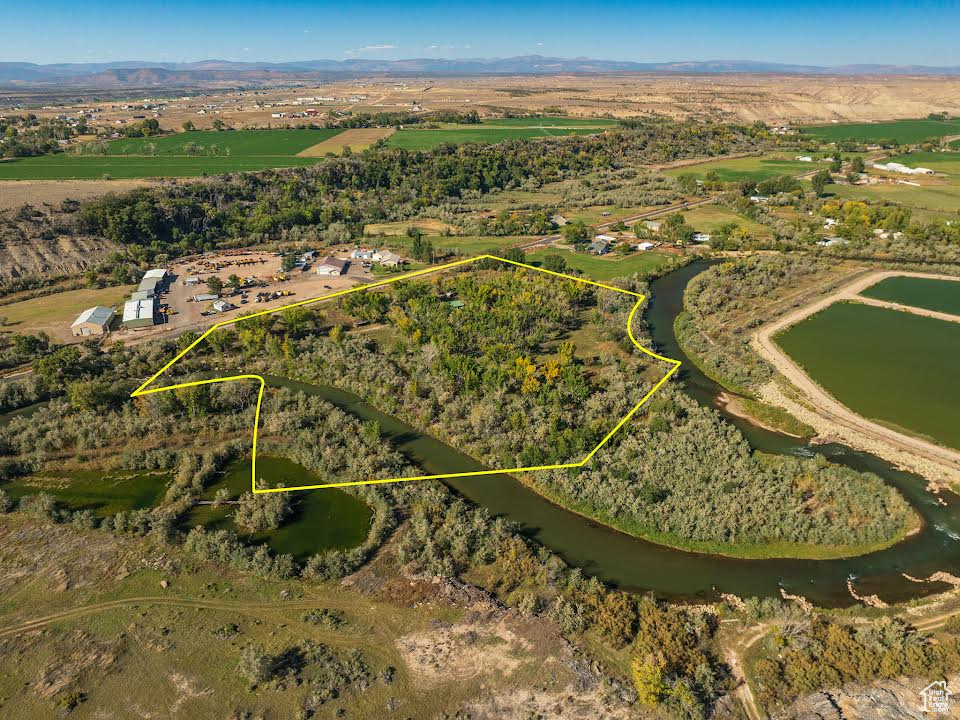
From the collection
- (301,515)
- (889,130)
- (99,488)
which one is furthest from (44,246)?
(889,130)

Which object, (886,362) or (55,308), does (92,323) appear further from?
(886,362)

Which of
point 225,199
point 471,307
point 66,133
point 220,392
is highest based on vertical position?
point 66,133

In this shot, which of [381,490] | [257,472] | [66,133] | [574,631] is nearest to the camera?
[574,631]

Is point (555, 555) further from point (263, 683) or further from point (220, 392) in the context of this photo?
point (220, 392)

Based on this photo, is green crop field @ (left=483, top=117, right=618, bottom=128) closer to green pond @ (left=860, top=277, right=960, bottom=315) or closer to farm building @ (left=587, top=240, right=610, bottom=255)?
farm building @ (left=587, top=240, right=610, bottom=255)

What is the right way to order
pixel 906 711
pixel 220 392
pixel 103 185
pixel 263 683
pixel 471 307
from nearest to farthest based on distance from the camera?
pixel 906 711, pixel 263 683, pixel 220 392, pixel 471 307, pixel 103 185

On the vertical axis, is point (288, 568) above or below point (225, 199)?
below

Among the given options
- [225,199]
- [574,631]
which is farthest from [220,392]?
[225,199]

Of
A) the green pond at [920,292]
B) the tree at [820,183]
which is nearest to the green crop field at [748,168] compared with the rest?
the tree at [820,183]
